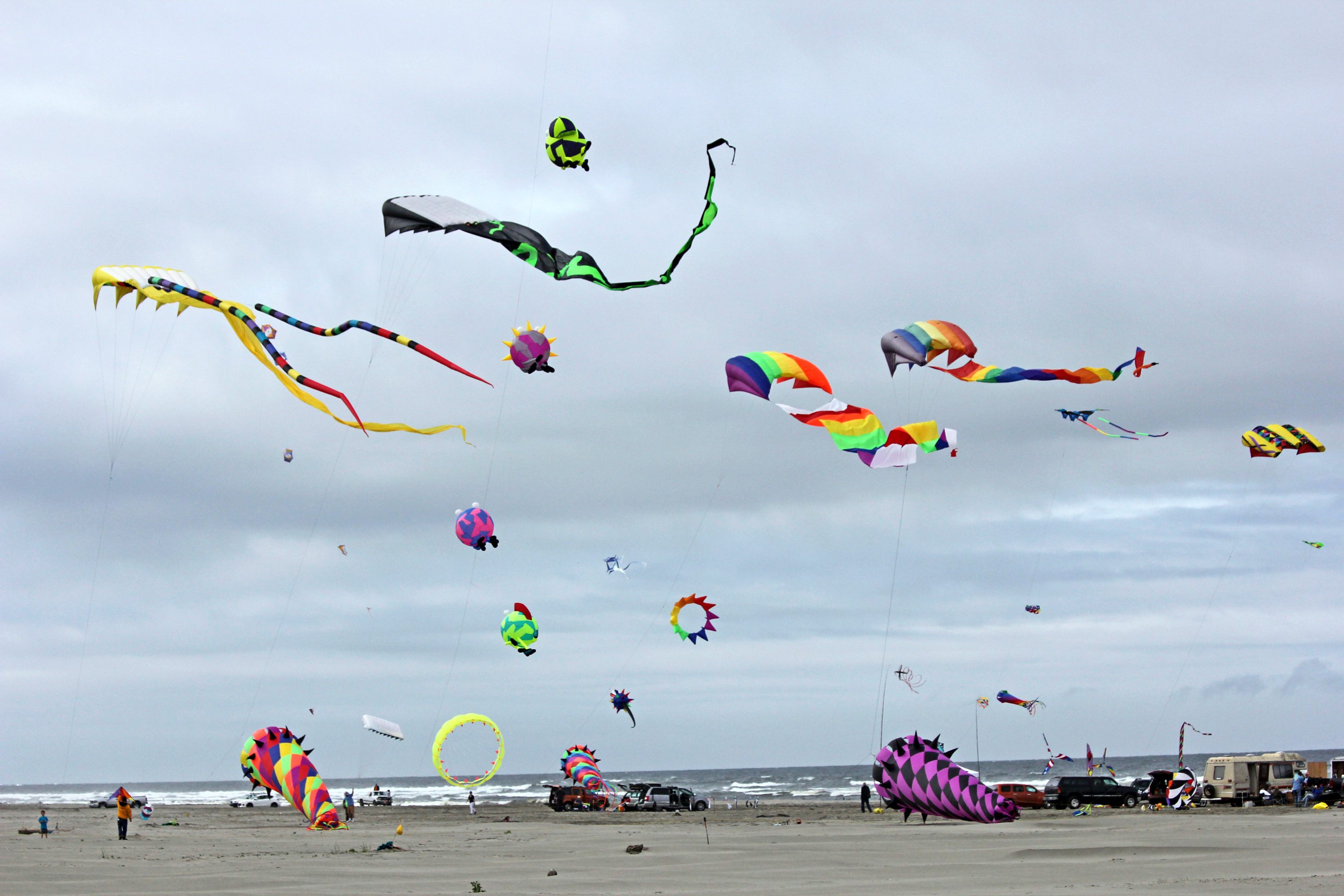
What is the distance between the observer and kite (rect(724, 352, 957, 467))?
2414cm

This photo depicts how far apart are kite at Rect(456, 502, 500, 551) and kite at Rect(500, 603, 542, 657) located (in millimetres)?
3735

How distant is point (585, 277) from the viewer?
17859 mm

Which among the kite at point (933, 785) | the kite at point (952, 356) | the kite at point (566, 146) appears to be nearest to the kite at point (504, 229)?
the kite at point (566, 146)

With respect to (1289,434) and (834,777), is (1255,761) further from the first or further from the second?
(834,777)

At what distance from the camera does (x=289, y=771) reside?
91.4 feet

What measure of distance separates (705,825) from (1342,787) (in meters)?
18.6

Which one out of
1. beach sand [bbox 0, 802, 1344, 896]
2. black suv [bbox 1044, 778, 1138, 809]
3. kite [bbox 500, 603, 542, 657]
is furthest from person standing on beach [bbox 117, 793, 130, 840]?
black suv [bbox 1044, 778, 1138, 809]

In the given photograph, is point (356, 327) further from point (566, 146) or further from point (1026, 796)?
point (1026, 796)

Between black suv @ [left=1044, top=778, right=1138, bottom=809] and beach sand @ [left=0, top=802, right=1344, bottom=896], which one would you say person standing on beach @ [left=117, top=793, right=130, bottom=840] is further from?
black suv @ [left=1044, top=778, right=1138, bottom=809]

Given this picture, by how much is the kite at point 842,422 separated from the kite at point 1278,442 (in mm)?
14054

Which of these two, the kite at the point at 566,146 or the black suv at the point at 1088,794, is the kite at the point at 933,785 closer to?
the black suv at the point at 1088,794

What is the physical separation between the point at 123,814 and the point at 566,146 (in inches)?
770

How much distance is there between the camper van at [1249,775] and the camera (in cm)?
3394

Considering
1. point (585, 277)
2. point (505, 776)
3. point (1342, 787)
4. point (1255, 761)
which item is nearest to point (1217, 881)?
point (585, 277)
